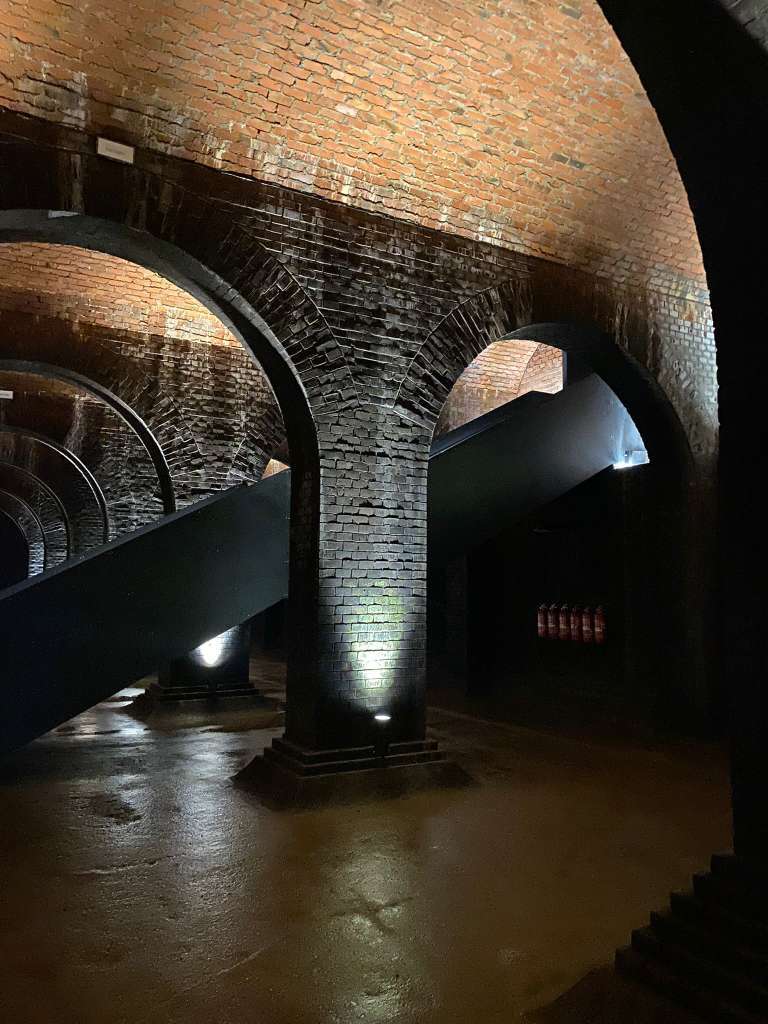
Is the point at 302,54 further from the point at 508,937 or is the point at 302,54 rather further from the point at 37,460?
the point at 37,460

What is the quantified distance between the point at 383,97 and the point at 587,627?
21.4 feet

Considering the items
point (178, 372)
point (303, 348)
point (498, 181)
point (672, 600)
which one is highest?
point (498, 181)

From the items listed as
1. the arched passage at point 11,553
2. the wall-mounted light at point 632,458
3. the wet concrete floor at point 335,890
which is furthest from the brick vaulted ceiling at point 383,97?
the arched passage at point 11,553

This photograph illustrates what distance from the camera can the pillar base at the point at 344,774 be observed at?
5809 millimetres

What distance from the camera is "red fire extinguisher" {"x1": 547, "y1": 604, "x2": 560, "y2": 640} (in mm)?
9914

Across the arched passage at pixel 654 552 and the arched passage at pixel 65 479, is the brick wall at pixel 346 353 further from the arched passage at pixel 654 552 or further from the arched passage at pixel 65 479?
the arched passage at pixel 65 479

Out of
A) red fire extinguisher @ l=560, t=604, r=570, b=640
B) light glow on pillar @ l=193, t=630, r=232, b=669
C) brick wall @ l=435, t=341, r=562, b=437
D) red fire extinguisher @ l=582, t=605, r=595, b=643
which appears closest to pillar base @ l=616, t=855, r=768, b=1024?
red fire extinguisher @ l=582, t=605, r=595, b=643

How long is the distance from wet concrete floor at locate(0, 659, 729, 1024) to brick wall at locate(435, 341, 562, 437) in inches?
278

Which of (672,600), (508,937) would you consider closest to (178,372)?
(672,600)

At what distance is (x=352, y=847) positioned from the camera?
478 centimetres

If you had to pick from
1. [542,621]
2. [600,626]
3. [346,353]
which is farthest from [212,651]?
[346,353]

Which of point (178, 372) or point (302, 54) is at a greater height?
point (302, 54)

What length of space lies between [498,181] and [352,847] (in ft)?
18.8

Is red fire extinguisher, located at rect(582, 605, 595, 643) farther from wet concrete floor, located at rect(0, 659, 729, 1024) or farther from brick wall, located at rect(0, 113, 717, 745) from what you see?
brick wall, located at rect(0, 113, 717, 745)
